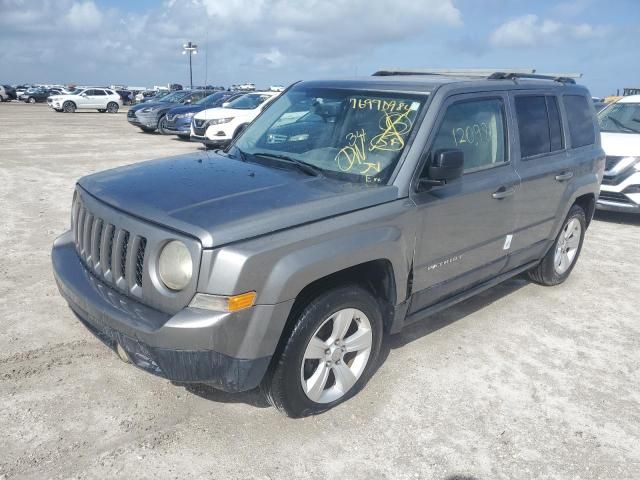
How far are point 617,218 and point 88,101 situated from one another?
33199mm

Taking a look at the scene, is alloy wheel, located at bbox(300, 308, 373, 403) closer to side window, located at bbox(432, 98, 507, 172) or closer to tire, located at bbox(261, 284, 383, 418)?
tire, located at bbox(261, 284, 383, 418)

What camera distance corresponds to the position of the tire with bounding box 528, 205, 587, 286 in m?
5.22

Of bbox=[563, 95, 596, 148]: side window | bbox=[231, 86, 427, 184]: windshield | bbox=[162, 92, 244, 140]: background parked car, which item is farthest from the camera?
bbox=[162, 92, 244, 140]: background parked car

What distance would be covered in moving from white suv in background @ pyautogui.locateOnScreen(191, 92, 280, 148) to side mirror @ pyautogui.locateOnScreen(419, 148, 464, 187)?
10951 mm

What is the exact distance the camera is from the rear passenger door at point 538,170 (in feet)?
14.0

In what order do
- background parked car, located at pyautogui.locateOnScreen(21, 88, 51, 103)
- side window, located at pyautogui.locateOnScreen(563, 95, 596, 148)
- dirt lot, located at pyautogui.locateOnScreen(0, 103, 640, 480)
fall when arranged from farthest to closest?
background parked car, located at pyautogui.locateOnScreen(21, 88, 51, 103) < side window, located at pyautogui.locateOnScreen(563, 95, 596, 148) < dirt lot, located at pyautogui.locateOnScreen(0, 103, 640, 480)

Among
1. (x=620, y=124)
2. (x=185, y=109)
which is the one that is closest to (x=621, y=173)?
(x=620, y=124)

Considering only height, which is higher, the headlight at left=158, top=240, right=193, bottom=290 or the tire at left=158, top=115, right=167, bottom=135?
the headlight at left=158, top=240, right=193, bottom=290

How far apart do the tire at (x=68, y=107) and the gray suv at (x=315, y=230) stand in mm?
33207

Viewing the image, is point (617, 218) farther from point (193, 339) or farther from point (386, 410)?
point (193, 339)

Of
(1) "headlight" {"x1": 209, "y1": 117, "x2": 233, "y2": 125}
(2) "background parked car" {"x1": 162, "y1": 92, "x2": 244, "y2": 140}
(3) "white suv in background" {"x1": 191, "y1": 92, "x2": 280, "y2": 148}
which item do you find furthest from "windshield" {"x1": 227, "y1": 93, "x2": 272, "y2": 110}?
(2) "background parked car" {"x1": 162, "y1": 92, "x2": 244, "y2": 140}

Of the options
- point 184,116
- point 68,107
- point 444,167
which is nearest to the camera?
point 444,167

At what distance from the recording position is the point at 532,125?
443 cm

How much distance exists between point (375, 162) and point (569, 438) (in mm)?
1969
